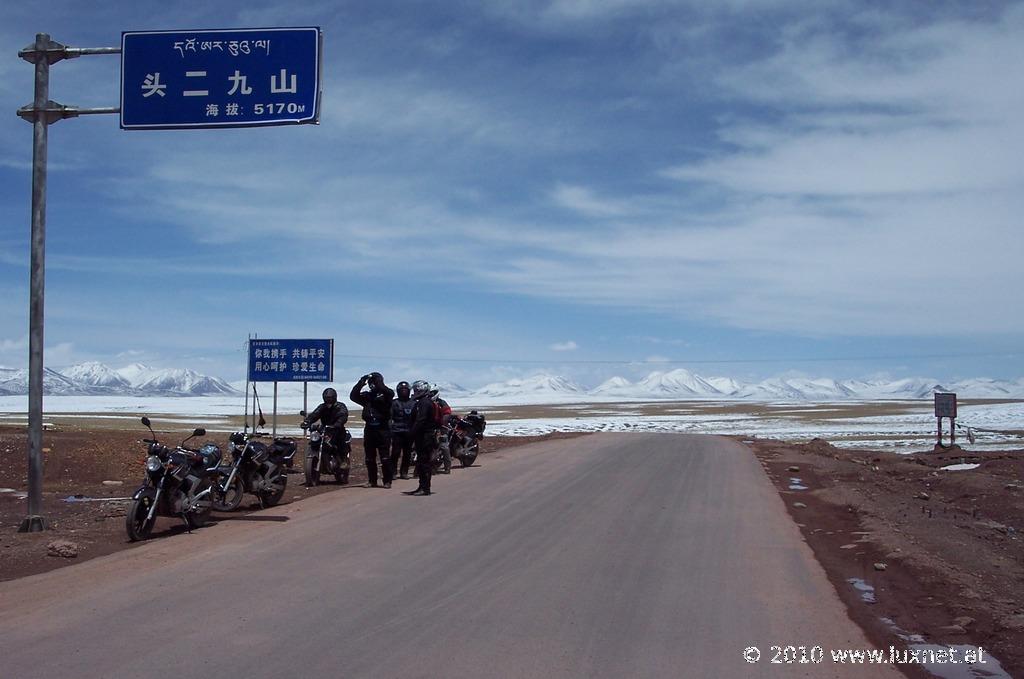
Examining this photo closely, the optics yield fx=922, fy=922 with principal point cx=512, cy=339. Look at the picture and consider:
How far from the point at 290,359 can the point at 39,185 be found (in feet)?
42.9

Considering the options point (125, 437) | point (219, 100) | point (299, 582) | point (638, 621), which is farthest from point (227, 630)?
point (125, 437)

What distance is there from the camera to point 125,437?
2791cm

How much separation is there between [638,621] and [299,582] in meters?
3.23

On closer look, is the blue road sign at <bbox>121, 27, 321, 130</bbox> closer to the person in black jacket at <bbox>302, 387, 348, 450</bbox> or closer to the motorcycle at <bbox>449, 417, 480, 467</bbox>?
the person in black jacket at <bbox>302, 387, 348, 450</bbox>

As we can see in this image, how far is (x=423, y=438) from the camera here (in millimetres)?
15539

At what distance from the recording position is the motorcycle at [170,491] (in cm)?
1109

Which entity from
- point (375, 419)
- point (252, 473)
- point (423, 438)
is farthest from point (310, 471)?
point (252, 473)

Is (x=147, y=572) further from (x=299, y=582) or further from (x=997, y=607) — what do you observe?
(x=997, y=607)

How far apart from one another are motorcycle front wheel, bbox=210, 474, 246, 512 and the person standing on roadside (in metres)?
3.15

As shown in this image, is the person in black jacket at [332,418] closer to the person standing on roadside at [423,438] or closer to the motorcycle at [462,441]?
the person standing on roadside at [423,438]

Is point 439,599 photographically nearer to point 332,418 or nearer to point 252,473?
point 252,473

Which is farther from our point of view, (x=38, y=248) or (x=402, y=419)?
(x=402, y=419)

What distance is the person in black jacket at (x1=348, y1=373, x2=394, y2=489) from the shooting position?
16828 mm

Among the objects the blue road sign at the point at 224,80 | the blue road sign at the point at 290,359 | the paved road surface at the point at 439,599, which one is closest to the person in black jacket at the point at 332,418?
the paved road surface at the point at 439,599
